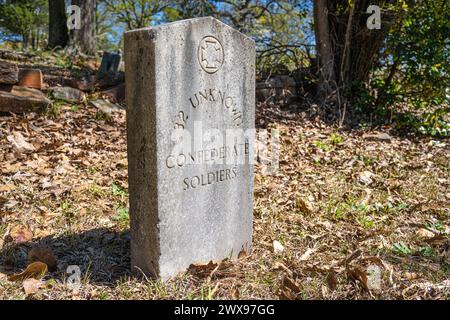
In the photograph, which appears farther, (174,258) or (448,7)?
(448,7)

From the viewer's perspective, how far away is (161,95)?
2500mm

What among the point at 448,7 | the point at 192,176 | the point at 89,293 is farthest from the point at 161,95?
the point at 448,7

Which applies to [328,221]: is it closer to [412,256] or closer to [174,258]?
[412,256]

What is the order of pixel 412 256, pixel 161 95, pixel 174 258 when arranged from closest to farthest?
pixel 161 95 < pixel 174 258 < pixel 412 256

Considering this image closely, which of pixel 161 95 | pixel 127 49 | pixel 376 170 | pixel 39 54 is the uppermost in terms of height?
pixel 39 54

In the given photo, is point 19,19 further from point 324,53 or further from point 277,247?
point 277,247

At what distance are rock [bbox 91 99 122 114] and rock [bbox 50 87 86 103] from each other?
0.79 ft

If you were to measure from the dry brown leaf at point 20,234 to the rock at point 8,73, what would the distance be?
317cm

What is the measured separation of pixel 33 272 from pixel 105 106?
420 centimetres

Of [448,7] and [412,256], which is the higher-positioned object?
[448,7]

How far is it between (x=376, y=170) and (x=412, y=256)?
7.54 ft

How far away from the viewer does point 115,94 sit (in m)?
7.08

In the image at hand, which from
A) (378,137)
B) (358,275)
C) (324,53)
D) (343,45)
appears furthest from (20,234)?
(343,45)

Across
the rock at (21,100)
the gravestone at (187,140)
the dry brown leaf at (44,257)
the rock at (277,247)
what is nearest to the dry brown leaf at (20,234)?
the dry brown leaf at (44,257)
